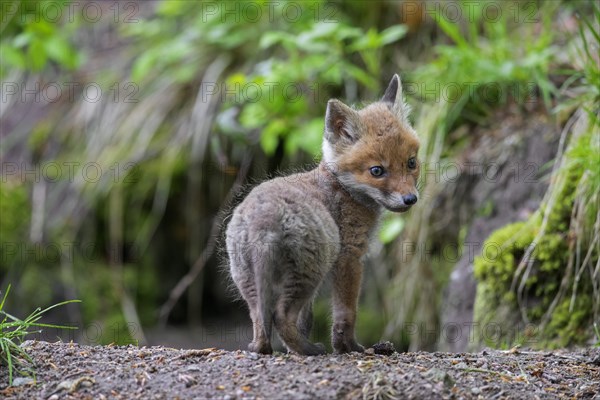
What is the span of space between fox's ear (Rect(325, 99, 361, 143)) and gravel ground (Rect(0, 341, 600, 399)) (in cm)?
138

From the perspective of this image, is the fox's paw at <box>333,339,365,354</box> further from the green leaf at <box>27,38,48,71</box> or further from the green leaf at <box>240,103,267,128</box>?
the green leaf at <box>27,38,48,71</box>

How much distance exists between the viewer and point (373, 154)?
15.6 ft

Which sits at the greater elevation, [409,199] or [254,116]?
[254,116]

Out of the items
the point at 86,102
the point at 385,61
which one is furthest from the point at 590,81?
Answer: the point at 86,102

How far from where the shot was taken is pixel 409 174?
4.82 meters

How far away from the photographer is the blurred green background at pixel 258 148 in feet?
22.3

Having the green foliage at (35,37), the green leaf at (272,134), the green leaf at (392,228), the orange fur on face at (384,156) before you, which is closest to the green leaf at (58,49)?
the green foliage at (35,37)

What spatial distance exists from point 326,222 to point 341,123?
2.59 feet

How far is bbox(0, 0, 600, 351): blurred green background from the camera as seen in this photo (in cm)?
679

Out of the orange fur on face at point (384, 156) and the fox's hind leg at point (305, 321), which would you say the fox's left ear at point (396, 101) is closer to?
the orange fur on face at point (384, 156)

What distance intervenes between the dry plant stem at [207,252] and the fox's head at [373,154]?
3086 millimetres

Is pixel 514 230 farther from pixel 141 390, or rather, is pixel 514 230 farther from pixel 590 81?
pixel 141 390

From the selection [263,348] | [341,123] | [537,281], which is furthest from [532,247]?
[263,348]

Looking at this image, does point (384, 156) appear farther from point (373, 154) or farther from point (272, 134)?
point (272, 134)
